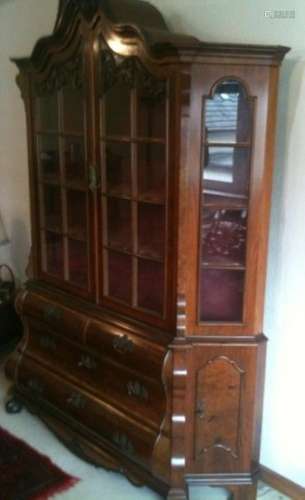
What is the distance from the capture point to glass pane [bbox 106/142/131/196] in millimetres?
1960

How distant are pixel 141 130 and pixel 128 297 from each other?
0.67 metres

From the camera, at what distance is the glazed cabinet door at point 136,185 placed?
1.82 metres

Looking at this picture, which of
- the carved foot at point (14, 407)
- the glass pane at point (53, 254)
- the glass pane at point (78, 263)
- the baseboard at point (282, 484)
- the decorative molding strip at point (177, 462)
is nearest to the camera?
the decorative molding strip at point (177, 462)

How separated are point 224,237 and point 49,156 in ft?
3.08

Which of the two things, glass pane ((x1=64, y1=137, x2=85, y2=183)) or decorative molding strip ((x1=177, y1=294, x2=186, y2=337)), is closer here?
decorative molding strip ((x1=177, y1=294, x2=186, y2=337))

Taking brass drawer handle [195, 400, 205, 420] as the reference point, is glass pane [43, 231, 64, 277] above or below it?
above

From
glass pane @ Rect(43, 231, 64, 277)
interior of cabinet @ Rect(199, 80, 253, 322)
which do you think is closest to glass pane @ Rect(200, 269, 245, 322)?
interior of cabinet @ Rect(199, 80, 253, 322)

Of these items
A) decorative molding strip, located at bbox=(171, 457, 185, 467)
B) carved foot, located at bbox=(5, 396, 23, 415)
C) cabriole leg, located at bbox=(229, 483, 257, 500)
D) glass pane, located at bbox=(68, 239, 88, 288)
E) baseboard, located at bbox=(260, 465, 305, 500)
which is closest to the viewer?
decorative molding strip, located at bbox=(171, 457, 185, 467)

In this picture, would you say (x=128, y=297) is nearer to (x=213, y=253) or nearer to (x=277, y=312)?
(x=213, y=253)

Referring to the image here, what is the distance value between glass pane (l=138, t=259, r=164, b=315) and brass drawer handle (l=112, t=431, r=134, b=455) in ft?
1.84

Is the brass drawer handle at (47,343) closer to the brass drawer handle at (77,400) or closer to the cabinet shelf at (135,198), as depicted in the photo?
the brass drawer handle at (77,400)

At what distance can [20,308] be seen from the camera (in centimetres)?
254

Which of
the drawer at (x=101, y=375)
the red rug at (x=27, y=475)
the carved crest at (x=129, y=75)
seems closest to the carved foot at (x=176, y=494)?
the drawer at (x=101, y=375)

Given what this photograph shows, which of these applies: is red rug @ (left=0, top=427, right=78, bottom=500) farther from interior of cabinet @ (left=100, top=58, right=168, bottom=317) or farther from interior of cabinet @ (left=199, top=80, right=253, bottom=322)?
interior of cabinet @ (left=199, top=80, right=253, bottom=322)
